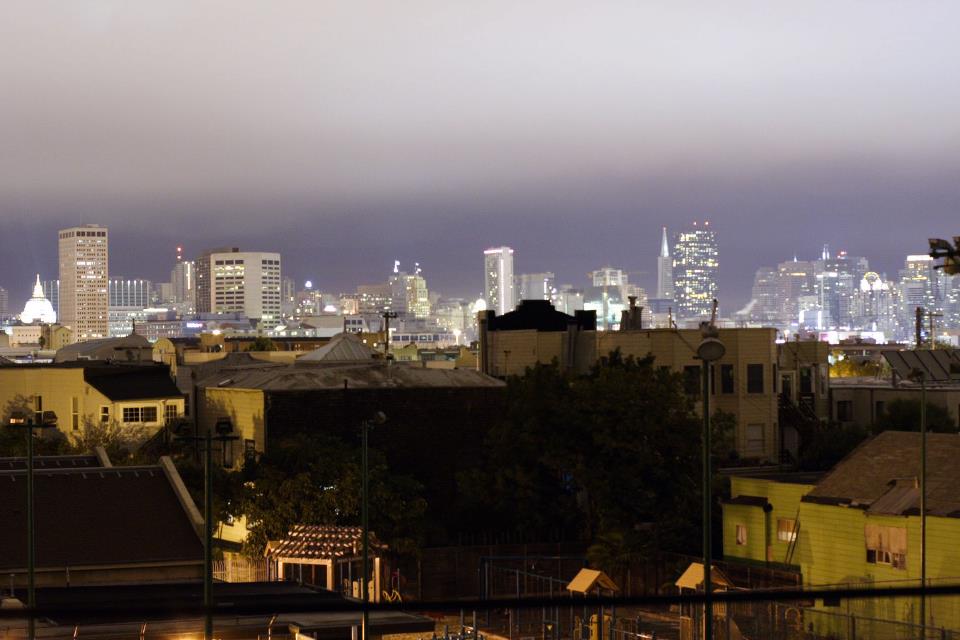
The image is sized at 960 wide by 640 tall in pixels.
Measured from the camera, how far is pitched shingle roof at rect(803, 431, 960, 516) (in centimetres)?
2664

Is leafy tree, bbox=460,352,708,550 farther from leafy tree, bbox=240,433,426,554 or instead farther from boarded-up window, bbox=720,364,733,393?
boarded-up window, bbox=720,364,733,393

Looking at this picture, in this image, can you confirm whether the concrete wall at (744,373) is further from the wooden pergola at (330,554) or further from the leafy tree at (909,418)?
the wooden pergola at (330,554)

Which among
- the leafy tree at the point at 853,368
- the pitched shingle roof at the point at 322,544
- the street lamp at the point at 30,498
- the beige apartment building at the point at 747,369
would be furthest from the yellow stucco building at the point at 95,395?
the leafy tree at the point at 853,368

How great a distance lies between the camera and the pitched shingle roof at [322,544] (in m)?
28.3

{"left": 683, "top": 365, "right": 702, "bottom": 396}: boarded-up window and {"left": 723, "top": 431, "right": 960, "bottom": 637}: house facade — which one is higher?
{"left": 683, "top": 365, "right": 702, "bottom": 396}: boarded-up window

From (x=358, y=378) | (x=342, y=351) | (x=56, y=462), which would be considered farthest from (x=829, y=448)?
(x=342, y=351)

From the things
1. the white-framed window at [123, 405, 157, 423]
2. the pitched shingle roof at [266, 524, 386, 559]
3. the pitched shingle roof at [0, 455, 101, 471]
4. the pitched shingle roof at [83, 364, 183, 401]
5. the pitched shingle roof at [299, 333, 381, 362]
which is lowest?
the pitched shingle roof at [266, 524, 386, 559]

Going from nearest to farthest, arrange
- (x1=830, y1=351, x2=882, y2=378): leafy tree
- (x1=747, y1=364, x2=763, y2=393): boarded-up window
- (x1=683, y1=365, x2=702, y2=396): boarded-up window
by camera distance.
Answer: (x1=683, y1=365, x2=702, y2=396): boarded-up window
(x1=747, y1=364, x2=763, y2=393): boarded-up window
(x1=830, y1=351, x2=882, y2=378): leafy tree

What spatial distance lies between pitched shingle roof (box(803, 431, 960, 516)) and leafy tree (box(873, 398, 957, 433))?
15561mm

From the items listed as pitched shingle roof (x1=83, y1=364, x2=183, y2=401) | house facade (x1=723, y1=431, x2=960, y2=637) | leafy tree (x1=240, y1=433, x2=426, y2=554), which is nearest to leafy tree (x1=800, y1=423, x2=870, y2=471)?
house facade (x1=723, y1=431, x2=960, y2=637)

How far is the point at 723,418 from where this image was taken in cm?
3553

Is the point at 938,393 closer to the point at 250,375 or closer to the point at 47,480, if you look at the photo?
the point at 250,375

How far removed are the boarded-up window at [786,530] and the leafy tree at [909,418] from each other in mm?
15863

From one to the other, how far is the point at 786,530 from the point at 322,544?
10165 millimetres
